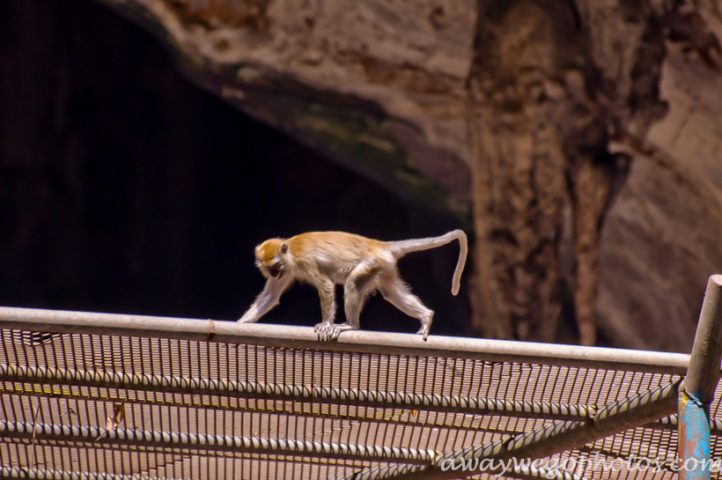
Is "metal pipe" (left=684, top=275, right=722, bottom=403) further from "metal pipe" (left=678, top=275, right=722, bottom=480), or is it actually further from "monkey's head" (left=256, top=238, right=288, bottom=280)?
"monkey's head" (left=256, top=238, right=288, bottom=280)

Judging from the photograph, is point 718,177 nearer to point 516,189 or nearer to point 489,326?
point 516,189

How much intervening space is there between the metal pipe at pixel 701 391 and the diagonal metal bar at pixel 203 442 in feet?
2.35

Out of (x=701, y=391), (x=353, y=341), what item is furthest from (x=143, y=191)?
(x=701, y=391)

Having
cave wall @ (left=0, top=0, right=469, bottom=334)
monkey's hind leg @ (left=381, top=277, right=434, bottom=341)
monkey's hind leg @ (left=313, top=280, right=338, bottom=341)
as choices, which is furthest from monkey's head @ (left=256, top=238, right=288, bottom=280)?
cave wall @ (left=0, top=0, right=469, bottom=334)

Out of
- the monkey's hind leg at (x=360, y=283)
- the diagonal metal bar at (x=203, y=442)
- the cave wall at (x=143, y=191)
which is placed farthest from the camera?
the cave wall at (x=143, y=191)

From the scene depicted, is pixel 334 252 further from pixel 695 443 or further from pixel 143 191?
pixel 143 191

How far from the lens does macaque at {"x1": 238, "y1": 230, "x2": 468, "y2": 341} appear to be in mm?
3748

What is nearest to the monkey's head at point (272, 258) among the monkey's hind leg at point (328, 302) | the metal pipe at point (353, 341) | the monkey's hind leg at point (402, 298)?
the monkey's hind leg at point (328, 302)

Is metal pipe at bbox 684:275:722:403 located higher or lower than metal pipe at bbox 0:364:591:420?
higher

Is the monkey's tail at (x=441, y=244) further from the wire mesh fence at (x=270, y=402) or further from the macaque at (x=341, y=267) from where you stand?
the wire mesh fence at (x=270, y=402)

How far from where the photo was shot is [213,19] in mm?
7430

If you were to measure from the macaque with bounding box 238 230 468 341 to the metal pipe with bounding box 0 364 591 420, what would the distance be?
5.05 feet

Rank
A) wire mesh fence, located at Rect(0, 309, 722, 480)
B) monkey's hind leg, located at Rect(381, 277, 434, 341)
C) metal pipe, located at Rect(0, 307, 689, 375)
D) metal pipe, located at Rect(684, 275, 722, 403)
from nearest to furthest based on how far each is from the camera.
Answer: metal pipe, located at Rect(684, 275, 722, 403) < metal pipe, located at Rect(0, 307, 689, 375) < wire mesh fence, located at Rect(0, 309, 722, 480) < monkey's hind leg, located at Rect(381, 277, 434, 341)

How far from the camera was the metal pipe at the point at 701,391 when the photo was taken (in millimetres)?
1669
